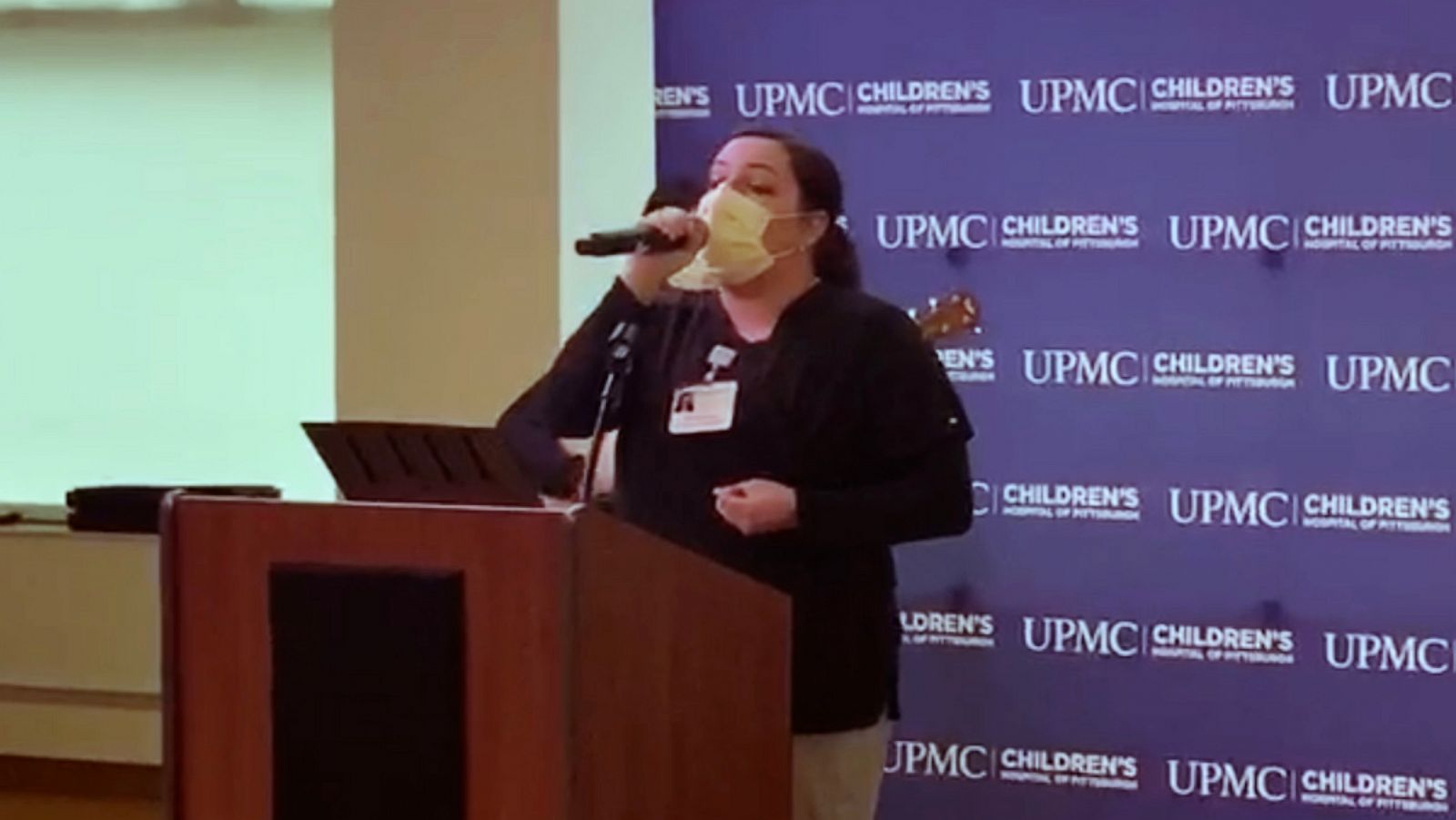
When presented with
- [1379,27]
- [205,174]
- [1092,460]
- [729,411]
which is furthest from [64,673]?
A: [1379,27]

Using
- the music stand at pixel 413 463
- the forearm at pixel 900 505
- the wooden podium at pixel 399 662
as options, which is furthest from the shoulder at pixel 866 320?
the wooden podium at pixel 399 662

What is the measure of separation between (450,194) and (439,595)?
2.86 meters

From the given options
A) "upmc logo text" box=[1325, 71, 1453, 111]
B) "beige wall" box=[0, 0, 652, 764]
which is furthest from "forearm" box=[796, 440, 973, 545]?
"beige wall" box=[0, 0, 652, 764]

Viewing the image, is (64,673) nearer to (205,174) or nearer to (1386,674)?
(205,174)

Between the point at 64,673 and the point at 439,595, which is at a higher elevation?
Result: the point at 439,595

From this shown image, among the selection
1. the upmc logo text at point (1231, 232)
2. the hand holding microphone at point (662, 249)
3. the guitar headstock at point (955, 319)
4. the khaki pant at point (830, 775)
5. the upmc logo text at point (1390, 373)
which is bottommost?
the khaki pant at point (830, 775)

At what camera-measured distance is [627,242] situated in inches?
107

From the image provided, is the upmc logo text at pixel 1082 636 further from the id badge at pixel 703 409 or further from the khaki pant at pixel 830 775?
the id badge at pixel 703 409

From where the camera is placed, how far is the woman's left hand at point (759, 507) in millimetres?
2799

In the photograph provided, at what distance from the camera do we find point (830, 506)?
2.87m

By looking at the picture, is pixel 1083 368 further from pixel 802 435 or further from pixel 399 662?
pixel 399 662

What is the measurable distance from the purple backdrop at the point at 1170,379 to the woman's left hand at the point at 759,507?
1.32m

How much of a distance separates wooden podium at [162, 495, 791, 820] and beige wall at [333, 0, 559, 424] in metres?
2.66

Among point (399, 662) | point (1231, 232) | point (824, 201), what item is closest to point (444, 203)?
point (1231, 232)
